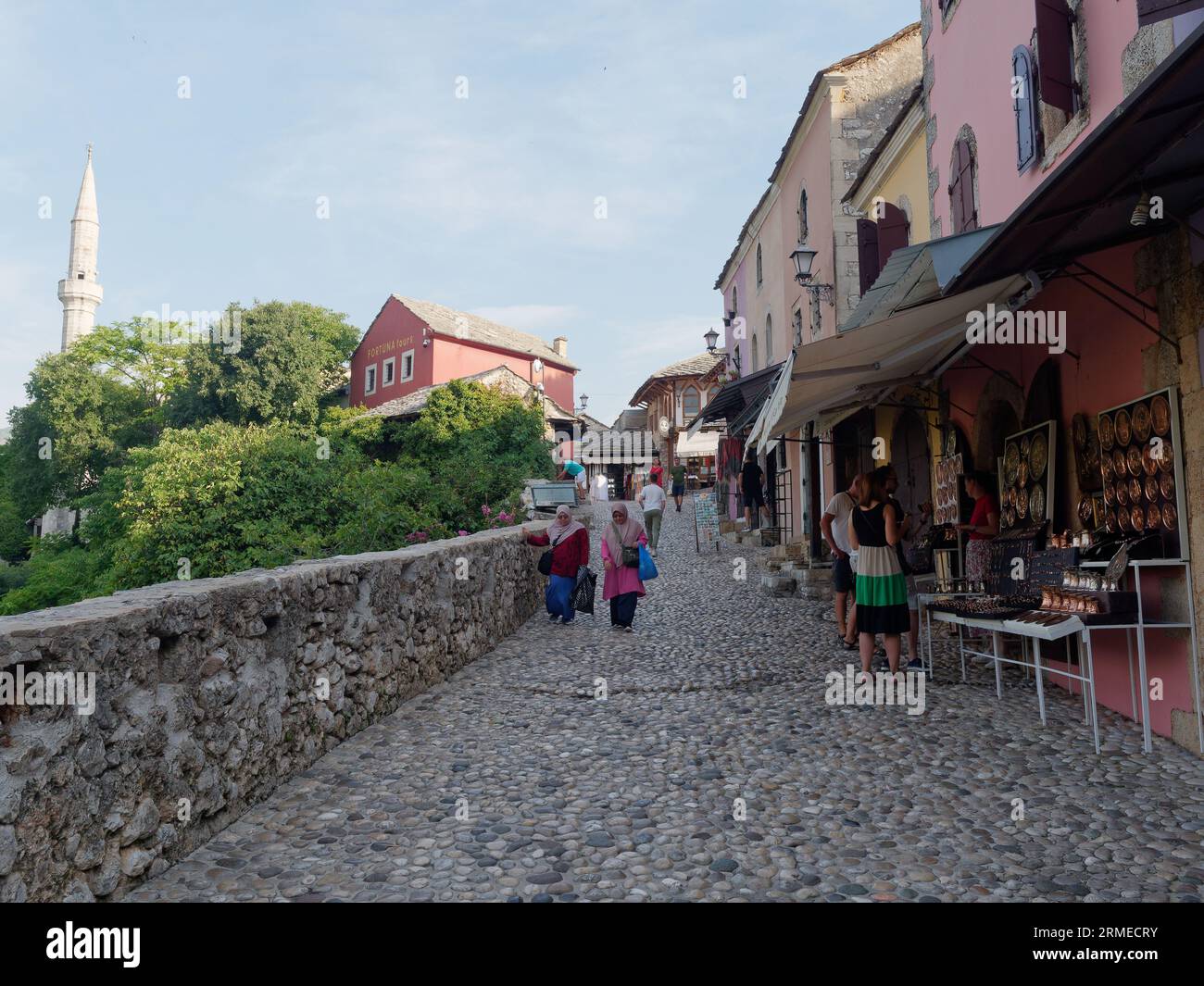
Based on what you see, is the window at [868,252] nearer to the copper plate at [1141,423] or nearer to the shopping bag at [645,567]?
the shopping bag at [645,567]

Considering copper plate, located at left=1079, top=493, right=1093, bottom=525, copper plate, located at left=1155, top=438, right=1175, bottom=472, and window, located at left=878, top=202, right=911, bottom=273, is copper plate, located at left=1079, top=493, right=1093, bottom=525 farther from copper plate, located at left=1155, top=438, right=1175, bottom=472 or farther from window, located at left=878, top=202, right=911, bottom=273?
window, located at left=878, top=202, right=911, bottom=273

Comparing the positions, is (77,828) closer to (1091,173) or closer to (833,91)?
(1091,173)

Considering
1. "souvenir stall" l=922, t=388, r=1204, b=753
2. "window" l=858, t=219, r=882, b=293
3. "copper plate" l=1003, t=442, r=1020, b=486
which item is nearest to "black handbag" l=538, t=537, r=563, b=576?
"souvenir stall" l=922, t=388, r=1204, b=753

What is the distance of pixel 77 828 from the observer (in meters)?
2.92

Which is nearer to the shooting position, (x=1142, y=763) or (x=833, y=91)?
(x=1142, y=763)

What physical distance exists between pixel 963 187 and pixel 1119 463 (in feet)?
14.8

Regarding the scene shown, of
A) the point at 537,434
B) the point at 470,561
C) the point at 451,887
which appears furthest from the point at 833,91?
the point at 537,434

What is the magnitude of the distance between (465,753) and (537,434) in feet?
91.2

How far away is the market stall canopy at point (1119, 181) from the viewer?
9.99ft

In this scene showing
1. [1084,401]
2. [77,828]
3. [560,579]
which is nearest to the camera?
[77,828]

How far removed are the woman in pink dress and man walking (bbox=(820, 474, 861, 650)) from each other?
7.43 ft

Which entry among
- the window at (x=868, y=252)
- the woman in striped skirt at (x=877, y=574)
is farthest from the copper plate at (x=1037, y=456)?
the window at (x=868, y=252)

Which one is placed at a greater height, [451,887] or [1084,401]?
[1084,401]

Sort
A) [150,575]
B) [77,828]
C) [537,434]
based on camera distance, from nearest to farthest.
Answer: [77,828], [150,575], [537,434]
